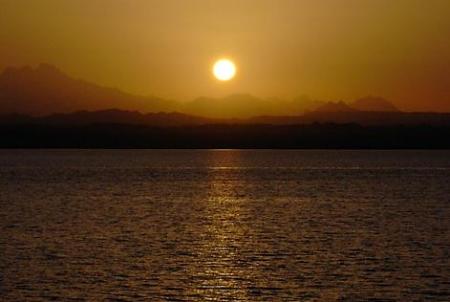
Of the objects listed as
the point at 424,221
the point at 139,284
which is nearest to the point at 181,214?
the point at 424,221

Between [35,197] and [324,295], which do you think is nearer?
[324,295]

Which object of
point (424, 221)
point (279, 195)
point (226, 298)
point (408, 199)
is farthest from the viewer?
point (279, 195)

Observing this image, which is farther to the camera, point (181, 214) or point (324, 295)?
point (181, 214)

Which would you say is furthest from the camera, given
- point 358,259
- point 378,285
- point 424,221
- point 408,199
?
point 408,199

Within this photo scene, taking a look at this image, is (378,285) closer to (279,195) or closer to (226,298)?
(226,298)

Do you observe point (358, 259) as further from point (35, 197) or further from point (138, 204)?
point (35, 197)

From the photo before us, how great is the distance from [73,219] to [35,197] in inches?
1544

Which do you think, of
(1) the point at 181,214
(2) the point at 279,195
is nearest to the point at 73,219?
(1) the point at 181,214

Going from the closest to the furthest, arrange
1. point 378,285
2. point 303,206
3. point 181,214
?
point 378,285
point 181,214
point 303,206

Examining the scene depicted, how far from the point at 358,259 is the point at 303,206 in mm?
50826

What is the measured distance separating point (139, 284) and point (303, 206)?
6177 centimetres

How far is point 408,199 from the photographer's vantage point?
397 feet

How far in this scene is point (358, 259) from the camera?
54688mm

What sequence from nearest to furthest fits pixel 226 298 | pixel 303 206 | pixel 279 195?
pixel 226 298
pixel 303 206
pixel 279 195
